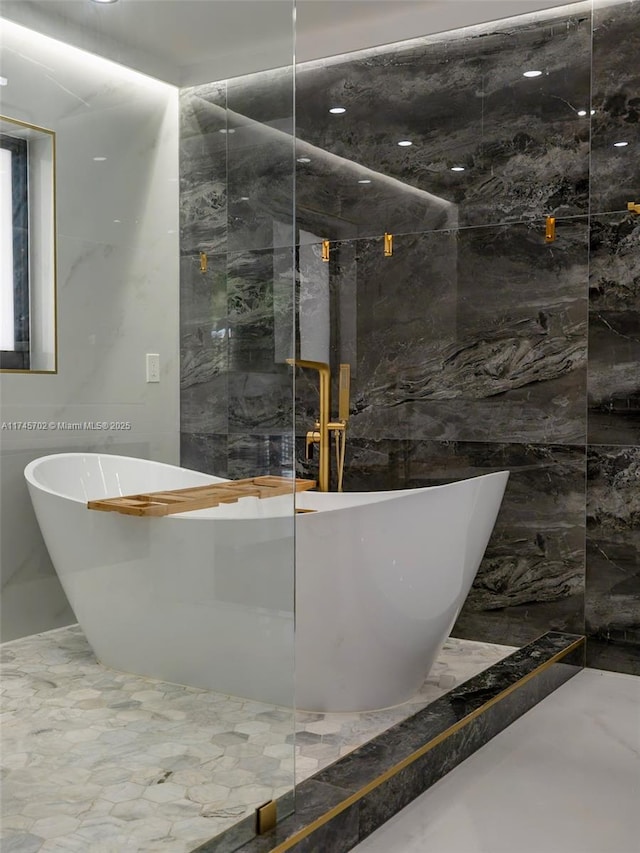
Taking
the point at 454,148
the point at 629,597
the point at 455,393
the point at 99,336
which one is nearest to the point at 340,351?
the point at 455,393

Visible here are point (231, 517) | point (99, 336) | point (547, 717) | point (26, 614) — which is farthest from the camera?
point (547, 717)

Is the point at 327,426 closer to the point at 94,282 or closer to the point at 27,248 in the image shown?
the point at 94,282

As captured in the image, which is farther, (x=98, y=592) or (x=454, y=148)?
(x=454, y=148)

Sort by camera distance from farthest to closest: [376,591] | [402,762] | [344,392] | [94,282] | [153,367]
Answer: [344,392] < [376,591] < [402,762] < [153,367] < [94,282]

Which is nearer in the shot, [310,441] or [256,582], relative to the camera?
[256,582]

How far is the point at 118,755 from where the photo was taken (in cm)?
164

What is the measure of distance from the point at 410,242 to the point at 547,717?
205 cm

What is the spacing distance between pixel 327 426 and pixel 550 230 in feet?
4.10

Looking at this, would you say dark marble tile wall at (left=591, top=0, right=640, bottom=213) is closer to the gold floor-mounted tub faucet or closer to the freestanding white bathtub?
the gold floor-mounted tub faucet

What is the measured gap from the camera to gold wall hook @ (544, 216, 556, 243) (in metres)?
3.83

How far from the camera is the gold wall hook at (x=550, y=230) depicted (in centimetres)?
383

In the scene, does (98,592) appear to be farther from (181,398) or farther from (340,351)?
(340,351)

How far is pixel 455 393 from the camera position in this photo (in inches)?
159

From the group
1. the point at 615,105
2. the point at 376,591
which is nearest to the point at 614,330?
the point at 615,105
